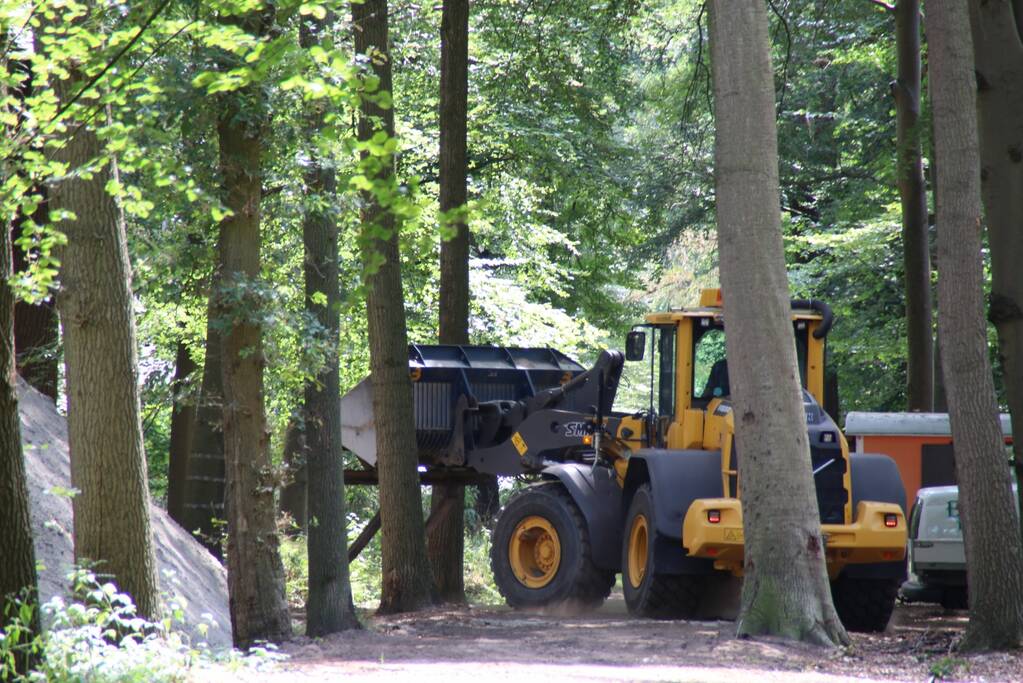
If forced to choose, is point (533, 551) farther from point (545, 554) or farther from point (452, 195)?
point (452, 195)

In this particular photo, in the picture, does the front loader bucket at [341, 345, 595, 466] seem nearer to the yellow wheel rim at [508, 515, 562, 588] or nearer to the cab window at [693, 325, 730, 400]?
the yellow wheel rim at [508, 515, 562, 588]

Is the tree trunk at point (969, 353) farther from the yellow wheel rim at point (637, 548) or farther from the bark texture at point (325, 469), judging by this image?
the bark texture at point (325, 469)

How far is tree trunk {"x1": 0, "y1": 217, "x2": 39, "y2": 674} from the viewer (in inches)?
278

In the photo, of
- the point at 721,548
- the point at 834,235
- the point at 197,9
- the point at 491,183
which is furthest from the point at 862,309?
the point at 197,9

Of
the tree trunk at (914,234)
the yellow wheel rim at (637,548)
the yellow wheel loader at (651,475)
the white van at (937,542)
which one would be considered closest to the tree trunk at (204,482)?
the yellow wheel loader at (651,475)

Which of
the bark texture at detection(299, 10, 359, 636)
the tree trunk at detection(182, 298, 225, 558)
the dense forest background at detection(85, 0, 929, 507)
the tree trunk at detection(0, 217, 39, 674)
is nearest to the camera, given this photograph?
the tree trunk at detection(0, 217, 39, 674)

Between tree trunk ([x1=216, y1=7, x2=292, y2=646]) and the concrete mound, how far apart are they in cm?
44

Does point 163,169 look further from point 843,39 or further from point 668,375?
point 843,39

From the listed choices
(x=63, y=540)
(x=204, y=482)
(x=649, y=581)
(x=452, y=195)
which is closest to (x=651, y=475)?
(x=649, y=581)

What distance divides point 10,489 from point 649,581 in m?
7.11

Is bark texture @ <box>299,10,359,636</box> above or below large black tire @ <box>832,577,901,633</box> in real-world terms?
above

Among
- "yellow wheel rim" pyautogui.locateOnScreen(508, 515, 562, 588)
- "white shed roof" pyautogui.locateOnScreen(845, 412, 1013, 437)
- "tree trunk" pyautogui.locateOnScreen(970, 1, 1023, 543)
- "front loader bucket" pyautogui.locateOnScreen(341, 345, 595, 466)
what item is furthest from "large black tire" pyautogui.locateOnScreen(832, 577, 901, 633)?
"white shed roof" pyautogui.locateOnScreen(845, 412, 1013, 437)

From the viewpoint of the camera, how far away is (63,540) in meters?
11.6

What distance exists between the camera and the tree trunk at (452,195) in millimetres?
16547
